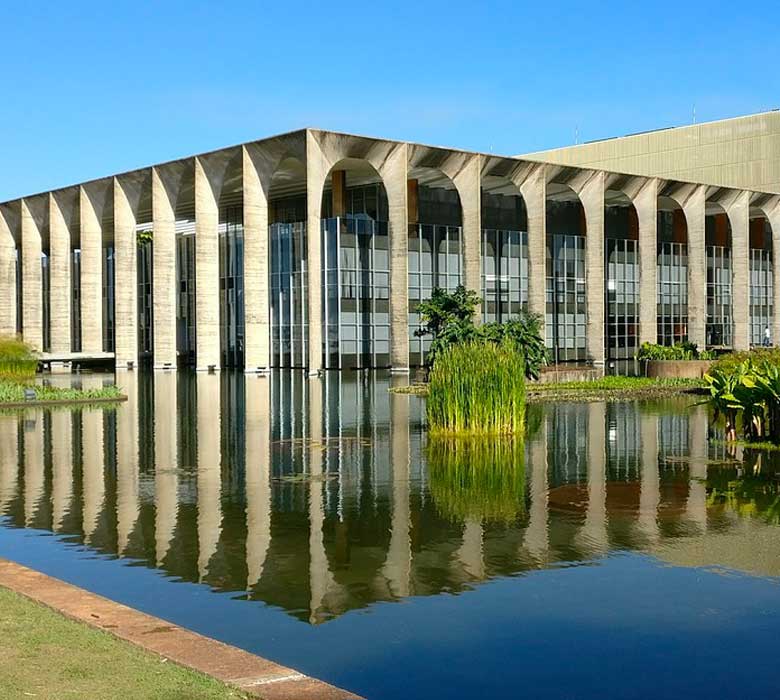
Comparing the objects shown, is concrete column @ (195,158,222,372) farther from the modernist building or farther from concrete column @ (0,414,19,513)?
concrete column @ (0,414,19,513)

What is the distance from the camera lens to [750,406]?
1816 cm

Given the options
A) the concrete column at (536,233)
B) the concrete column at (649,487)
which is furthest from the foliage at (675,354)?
the concrete column at (649,487)

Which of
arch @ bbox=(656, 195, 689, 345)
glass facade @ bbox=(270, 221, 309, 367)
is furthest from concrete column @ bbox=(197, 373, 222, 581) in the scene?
arch @ bbox=(656, 195, 689, 345)

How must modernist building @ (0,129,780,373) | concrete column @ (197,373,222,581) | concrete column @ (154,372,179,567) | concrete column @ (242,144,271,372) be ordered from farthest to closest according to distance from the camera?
modernist building @ (0,129,780,373) < concrete column @ (242,144,271,372) < concrete column @ (154,372,179,567) < concrete column @ (197,373,222,581)

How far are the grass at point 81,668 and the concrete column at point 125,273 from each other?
2144 inches

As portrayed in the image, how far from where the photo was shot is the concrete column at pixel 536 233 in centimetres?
5538

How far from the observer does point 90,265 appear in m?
62.4

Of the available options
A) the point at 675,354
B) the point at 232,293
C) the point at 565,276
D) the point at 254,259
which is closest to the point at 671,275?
the point at 565,276

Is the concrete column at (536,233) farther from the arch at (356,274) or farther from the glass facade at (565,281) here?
the glass facade at (565,281)

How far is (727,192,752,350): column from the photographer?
225 ft

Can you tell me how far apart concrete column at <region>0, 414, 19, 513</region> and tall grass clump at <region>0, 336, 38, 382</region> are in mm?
11639

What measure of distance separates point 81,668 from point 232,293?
195 ft

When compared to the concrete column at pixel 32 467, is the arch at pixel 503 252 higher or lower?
higher

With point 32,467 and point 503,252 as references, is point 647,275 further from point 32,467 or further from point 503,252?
point 32,467
